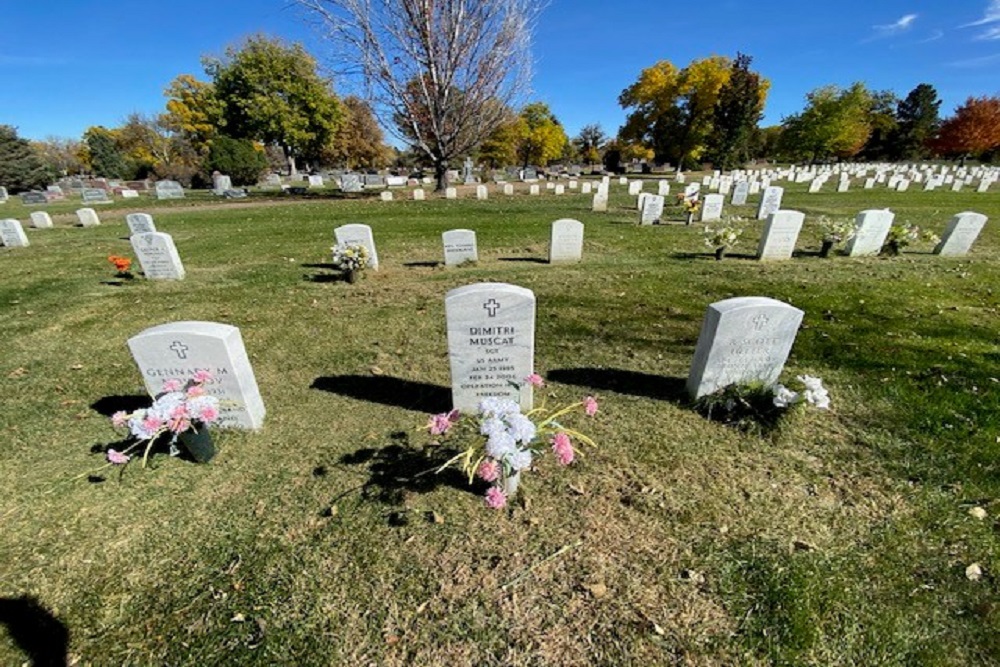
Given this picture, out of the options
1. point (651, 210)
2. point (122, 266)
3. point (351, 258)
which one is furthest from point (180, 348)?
point (651, 210)

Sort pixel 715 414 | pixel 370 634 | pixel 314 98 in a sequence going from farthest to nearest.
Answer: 1. pixel 314 98
2. pixel 715 414
3. pixel 370 634

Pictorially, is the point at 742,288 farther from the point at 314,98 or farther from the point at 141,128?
the point at 141,128

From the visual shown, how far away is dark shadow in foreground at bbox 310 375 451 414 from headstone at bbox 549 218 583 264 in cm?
630

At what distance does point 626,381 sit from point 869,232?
31.0ft

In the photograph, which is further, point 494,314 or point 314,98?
point 314,98

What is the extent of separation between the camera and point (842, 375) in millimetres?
4945

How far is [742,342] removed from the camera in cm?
422

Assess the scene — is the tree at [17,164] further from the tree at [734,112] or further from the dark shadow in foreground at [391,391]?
the tree at [734,112]

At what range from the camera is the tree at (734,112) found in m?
45.7

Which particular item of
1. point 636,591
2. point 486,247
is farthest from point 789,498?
point 486,247

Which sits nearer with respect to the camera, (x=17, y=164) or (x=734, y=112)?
(x=17, y=164)

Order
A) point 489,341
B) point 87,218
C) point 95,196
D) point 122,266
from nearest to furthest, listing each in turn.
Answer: point 489,341
point 122,266
point 87,218
point 95,196

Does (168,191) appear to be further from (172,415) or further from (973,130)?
(973,130)

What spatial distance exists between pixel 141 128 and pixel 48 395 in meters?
78.7
